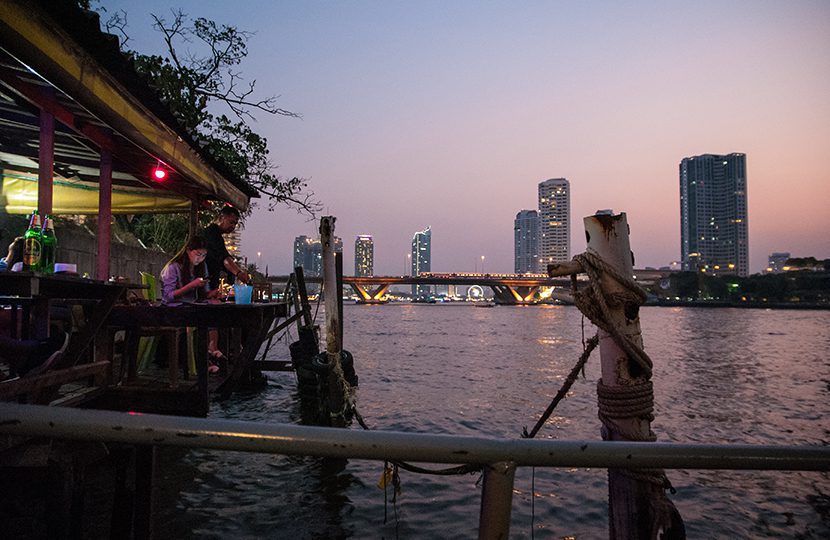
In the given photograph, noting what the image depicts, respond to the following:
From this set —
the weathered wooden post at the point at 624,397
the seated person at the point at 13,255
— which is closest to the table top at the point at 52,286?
the seated person at the point at 13,255

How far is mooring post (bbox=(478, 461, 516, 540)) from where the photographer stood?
4.78 ft

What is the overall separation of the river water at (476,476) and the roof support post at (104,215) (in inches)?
109

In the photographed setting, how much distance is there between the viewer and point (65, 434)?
136cm

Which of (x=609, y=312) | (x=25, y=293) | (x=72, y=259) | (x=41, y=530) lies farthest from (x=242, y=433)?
(x=72, y=259)

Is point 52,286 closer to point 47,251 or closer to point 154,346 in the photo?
point 47,251

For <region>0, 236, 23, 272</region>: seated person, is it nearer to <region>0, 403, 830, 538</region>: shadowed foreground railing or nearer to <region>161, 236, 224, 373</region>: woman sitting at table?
<region>161, 236, 224, 373</region>: woman sitting at table

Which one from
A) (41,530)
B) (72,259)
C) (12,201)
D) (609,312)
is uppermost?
(12,201)

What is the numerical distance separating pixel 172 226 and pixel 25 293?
18365 millimetres

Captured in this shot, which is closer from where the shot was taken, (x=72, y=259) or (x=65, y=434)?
(x=65, y=434)

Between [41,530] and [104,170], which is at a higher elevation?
[104,170]

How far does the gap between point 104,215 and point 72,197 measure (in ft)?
10.6

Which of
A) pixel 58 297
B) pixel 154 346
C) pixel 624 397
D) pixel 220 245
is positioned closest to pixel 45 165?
pixel 58 297

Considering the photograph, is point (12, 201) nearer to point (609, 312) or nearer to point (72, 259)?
point (72, 259)

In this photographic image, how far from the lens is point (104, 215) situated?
23.3 feet
